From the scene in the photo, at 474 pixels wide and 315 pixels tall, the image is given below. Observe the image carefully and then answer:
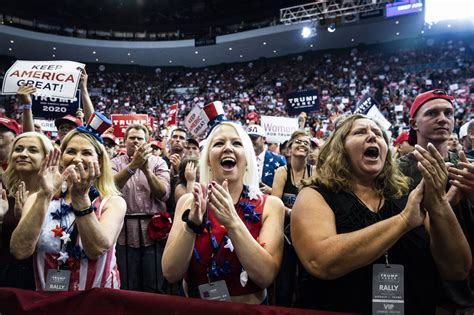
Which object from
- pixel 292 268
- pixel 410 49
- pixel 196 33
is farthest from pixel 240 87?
pixel 292 268

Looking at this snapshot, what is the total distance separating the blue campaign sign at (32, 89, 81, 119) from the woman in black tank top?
279cm

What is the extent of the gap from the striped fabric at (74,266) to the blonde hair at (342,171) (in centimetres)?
121

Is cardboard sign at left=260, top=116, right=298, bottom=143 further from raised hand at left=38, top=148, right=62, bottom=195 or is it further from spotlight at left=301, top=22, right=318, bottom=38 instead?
spotlight at left=301, top=22, right=318, bottom=38

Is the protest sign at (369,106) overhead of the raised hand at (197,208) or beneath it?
overhead

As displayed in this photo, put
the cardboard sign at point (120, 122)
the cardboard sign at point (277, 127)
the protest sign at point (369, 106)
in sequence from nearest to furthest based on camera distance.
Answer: the protest sign at point (369, 106), the cardboard sign at point (120, 122), the cardboard sign at point (277, 127)

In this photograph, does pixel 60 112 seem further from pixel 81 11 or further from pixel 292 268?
pixel 81 11

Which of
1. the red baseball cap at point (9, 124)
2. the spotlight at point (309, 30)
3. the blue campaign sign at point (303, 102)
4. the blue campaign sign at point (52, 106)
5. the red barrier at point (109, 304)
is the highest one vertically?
the spotlight at point (309, 30)

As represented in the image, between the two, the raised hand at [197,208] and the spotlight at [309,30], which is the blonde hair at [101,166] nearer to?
the raised hand at [197,208]

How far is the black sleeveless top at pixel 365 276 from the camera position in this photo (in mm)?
1666

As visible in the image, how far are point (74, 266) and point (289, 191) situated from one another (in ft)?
7.02

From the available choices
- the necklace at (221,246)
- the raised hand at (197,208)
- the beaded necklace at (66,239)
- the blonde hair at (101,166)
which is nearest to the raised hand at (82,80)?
the blonde hair at (101,166)

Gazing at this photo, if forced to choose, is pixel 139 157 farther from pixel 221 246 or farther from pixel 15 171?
pixel 221 246

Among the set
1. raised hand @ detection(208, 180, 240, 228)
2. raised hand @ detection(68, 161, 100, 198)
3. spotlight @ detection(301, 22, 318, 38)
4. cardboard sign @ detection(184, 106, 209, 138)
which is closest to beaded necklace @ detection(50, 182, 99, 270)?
raised hand @ detection(68, 161, 100, 198)

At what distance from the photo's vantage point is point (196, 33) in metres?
25.5
